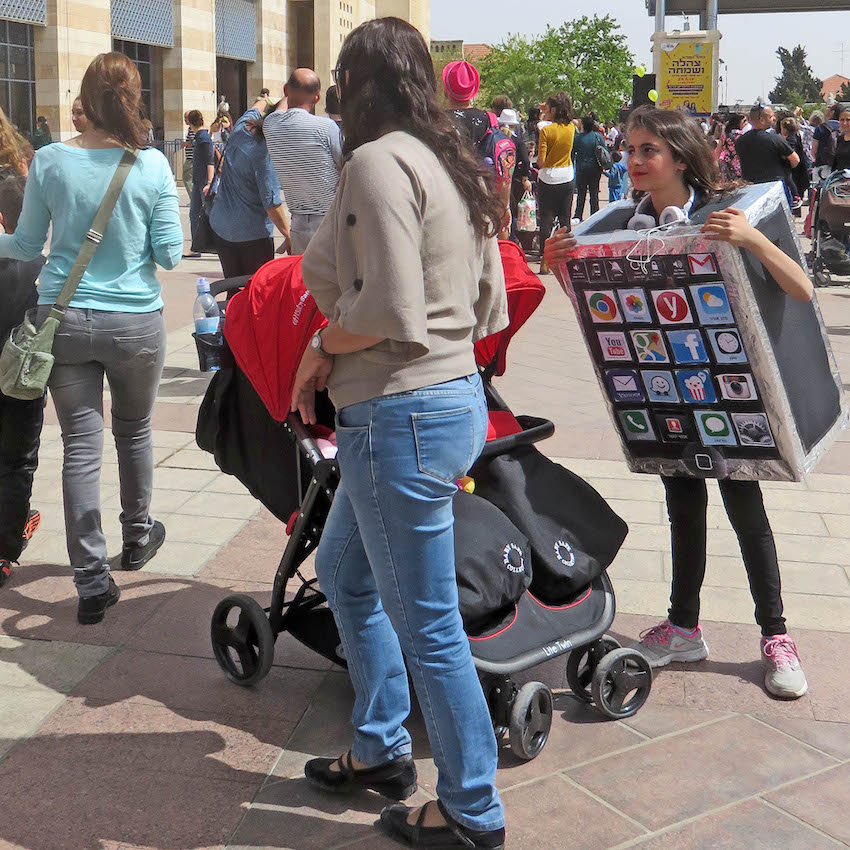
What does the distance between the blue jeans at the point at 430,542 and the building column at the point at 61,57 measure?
1114 inches

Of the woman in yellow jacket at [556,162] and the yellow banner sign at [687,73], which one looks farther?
the yellow banner sign at [687,73]

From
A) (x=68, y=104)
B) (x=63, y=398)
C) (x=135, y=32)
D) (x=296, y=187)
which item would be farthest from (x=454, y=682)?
(x=135, y=32)

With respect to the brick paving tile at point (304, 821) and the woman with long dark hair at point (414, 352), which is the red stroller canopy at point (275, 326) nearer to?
the woman with long dark hair at point (414, 352)

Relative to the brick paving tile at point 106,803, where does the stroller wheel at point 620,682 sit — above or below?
above

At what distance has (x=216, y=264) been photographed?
46.5ft

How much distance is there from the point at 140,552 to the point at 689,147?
103 inches

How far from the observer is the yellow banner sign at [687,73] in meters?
32.2

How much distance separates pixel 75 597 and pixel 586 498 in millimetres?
2044

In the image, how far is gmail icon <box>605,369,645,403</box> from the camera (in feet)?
12.1

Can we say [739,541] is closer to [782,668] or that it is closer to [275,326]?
[782,668]

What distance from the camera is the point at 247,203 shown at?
7391 millimetres

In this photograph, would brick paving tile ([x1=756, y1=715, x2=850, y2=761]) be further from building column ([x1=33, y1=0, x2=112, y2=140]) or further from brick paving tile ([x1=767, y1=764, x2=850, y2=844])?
building column ([x1=33, y1=0, x2=112, y2=140])

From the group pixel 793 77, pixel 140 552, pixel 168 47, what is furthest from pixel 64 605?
pixel 793 77

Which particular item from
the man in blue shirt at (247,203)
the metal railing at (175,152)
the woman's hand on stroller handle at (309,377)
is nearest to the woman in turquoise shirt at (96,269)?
the woman's hand on stroller handle at (309,377)
